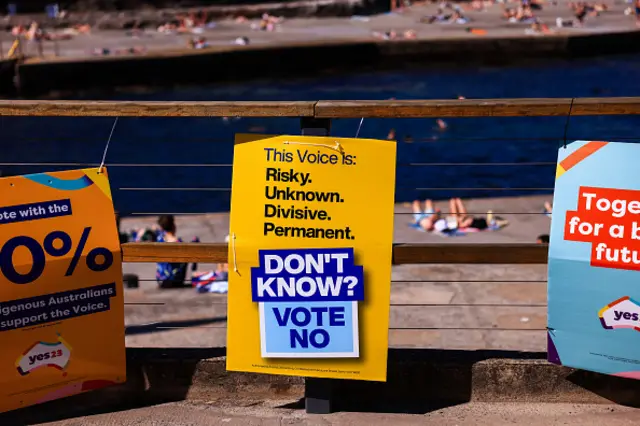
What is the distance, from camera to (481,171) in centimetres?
2536

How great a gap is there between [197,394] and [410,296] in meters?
4.59

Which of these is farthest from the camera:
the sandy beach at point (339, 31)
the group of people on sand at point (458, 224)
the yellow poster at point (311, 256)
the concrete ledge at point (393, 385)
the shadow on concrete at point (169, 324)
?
the sandy beach at point (339, 31)

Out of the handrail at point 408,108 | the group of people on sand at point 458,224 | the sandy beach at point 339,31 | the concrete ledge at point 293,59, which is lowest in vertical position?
the group of people on sand at point 458,224

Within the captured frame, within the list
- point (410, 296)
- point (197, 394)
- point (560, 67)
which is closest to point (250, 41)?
point (560, 67)

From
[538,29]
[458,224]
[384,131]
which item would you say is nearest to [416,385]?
[458,224]

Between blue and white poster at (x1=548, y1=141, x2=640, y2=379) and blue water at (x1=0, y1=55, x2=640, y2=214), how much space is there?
49.3 ft

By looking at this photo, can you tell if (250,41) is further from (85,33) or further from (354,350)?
(354,350)

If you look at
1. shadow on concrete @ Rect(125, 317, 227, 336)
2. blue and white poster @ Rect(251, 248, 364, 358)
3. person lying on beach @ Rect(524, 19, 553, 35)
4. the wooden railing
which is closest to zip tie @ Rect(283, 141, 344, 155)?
the wooden railing

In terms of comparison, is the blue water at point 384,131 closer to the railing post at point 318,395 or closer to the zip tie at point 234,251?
the railing post at point 318,395

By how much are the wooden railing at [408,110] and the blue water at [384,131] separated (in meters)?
14.9

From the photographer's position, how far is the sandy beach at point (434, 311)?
8.25 metres

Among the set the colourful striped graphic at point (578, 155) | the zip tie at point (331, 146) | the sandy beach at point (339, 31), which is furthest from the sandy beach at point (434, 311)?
the sandy beach at point (339, 31)

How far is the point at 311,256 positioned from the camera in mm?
4742

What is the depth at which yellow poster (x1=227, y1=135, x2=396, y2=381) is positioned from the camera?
4.66 metres
